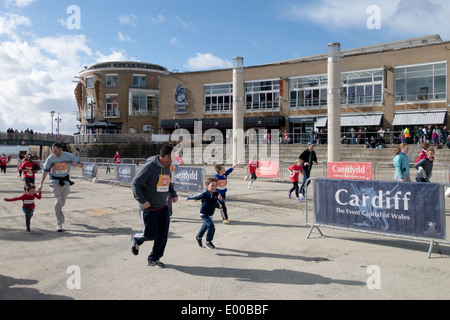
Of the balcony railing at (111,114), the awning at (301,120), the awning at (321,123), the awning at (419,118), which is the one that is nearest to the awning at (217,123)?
the awning at (301,120)

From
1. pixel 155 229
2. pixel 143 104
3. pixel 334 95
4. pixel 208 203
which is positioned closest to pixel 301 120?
pixel 334 95

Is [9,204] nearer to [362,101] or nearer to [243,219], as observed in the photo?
[243,219]

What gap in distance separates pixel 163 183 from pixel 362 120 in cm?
3531

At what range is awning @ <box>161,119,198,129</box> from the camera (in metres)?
48.7

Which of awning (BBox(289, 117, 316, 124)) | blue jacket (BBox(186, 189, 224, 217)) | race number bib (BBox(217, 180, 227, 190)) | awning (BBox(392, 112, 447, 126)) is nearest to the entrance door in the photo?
awning (BBox(289, 117, 316, 124))

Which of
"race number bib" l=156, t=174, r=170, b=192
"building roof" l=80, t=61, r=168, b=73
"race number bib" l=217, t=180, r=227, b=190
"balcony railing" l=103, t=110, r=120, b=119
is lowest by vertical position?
"race number bib" l=217, t=180, r=227, b=190

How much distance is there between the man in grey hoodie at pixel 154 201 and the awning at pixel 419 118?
112ft

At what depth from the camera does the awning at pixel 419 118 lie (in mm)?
33031

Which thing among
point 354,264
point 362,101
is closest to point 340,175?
point 354,264

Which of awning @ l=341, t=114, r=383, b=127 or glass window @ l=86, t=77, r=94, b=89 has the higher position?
glass window @ l=86, t=77, r=94, b=89

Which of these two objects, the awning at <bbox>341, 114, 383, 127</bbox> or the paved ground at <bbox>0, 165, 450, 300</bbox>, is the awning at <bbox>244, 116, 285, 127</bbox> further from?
the paved ground at <bbox>0, 165, 450, 300</bbox>

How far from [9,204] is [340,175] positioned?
14.9m

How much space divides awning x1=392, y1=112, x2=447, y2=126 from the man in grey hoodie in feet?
112
